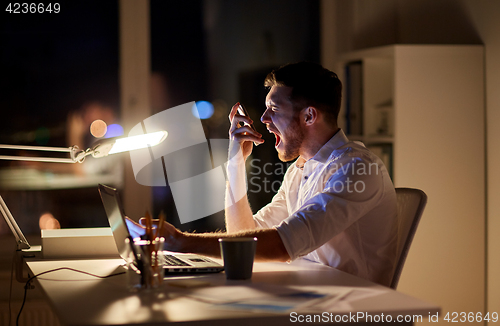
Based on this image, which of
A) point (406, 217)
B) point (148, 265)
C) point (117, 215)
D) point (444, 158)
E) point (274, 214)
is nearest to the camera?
point (148, 265)

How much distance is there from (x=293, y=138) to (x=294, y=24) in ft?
5.20

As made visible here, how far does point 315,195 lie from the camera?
145 cm

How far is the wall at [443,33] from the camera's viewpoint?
247 cm

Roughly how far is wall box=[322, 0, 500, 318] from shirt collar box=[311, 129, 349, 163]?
1121 mm

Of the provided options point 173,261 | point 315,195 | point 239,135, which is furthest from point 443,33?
point 173,261

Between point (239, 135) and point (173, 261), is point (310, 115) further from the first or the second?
point (173, 261)

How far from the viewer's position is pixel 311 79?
1.77m

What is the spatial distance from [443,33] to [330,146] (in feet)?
4.85

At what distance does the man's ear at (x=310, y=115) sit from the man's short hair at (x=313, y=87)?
15 mm

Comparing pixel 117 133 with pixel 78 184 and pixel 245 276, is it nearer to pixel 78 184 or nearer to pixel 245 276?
pixel 78 184

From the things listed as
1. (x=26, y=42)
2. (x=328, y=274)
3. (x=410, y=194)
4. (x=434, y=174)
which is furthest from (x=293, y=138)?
(x=26, y=42)

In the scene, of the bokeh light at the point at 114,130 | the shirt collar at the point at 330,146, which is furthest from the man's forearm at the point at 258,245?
the bokeh light at the point at 114,130

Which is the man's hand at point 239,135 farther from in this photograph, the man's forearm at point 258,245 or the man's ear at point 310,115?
the man's forearm at point 258,245

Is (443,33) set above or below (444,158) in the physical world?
above
